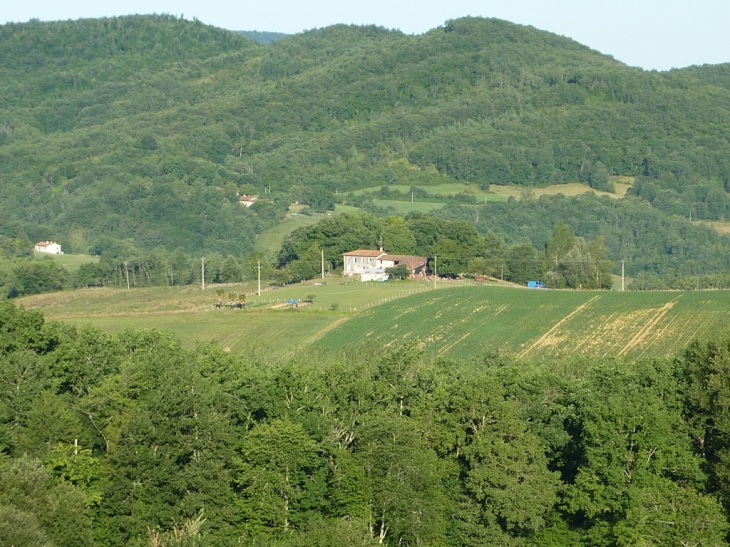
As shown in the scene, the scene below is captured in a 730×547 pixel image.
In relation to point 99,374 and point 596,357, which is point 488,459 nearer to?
point 99,374

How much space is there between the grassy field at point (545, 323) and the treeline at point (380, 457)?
75.5ft

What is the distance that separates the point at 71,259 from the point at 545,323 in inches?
3361

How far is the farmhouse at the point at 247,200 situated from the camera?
187900mm

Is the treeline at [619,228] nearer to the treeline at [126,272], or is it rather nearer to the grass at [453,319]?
the treeline at [126,272]

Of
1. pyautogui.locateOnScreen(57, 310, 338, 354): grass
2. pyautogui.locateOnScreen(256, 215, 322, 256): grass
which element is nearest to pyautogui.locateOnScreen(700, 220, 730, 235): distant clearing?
pyautogui.locateOnScreen(256, 215, 322, 256): grass

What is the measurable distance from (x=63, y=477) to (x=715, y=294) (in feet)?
154

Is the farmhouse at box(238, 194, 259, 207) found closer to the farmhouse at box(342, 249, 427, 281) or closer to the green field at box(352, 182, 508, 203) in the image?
the green field at box(352, 182, 508, 203)

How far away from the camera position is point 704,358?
39250 millimetres

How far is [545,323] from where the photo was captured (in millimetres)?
70875

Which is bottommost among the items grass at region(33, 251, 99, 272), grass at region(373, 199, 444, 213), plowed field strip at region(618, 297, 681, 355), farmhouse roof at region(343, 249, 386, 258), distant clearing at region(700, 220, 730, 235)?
distant clearing at region(700, 220, 730, 235)

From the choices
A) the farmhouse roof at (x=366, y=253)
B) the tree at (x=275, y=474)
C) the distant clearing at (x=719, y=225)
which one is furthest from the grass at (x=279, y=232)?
the tree at (x=275, y=474)

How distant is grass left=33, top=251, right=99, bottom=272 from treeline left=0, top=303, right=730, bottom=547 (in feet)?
302

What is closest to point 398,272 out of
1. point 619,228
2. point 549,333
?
point 549,333

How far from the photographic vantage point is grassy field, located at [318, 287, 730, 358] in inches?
2552
